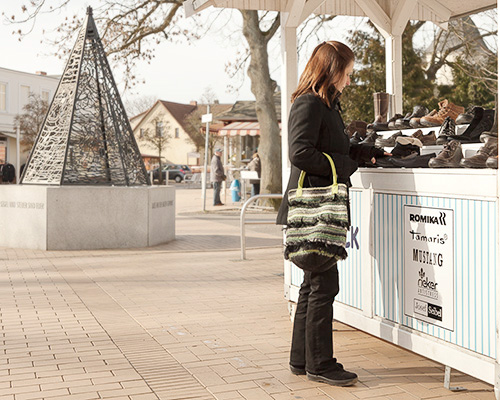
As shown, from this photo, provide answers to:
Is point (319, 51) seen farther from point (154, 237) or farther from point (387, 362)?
point (154, 237)

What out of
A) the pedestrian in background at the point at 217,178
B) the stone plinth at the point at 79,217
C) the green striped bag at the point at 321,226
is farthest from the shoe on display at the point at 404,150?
the pedestrian in background at the point at 217,178

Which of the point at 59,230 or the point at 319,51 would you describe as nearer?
the point at 319,51

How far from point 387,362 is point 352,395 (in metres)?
0.79

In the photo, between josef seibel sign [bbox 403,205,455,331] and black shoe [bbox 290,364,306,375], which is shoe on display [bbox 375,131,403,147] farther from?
black shoe [bbox 290,364,306,375]

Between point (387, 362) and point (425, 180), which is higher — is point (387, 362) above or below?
below

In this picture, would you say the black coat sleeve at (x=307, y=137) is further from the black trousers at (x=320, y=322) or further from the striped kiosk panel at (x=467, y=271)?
the striped kiosk panel at (x=467, y=271)

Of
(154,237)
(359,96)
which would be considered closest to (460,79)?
(359,96)

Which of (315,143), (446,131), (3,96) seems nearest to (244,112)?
(3,96)

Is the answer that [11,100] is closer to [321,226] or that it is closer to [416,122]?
[416,122]

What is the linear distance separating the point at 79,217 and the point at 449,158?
8048 millimetres

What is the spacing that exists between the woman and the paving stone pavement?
173mm

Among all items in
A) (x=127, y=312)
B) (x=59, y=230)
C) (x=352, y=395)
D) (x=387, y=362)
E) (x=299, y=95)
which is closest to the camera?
(x=352, y=395)

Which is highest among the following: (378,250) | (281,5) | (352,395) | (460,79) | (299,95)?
(460,79)

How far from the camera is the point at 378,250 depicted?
17.0 feet
